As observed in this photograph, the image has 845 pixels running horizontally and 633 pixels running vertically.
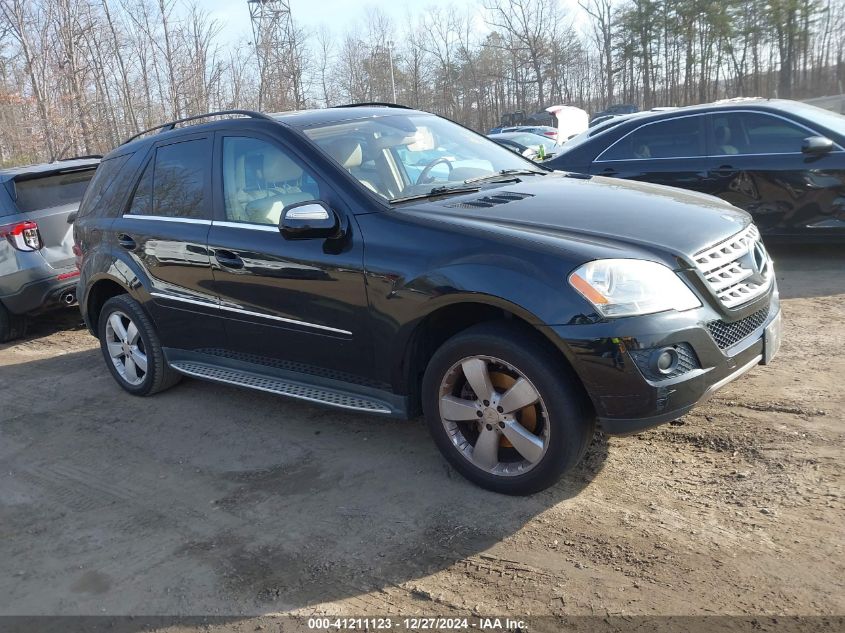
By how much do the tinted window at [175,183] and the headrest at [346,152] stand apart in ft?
3.13

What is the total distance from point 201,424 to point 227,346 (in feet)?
2.05

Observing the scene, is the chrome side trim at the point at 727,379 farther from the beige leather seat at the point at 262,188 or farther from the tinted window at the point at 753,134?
the tinted window at the point at 753,134

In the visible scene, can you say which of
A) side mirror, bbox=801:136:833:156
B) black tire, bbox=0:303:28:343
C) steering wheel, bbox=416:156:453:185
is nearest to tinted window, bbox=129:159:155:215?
steering wheel, bbox=416:156:453:185

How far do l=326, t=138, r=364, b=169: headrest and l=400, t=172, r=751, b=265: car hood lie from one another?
49 centimetres

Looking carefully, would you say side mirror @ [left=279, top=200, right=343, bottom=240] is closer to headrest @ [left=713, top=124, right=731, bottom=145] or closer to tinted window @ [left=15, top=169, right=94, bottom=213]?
tinted window @ [left=15, top=169, right=94, bottom=213]

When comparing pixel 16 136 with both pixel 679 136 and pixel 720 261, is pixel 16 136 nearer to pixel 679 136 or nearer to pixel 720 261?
pixel 679 136

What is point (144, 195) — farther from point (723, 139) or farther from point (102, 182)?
point (723, 139)

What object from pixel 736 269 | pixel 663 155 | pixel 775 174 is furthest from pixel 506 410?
pixel 663 155

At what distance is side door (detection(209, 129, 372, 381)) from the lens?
3760 millimetres

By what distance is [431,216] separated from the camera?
11.7 ft

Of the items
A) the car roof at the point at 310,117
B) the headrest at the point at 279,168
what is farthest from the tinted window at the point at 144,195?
the headrest at the point at 279,168

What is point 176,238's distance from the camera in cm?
464

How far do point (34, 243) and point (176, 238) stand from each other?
3.37 metres

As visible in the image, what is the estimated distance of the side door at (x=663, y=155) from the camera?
748 cm
